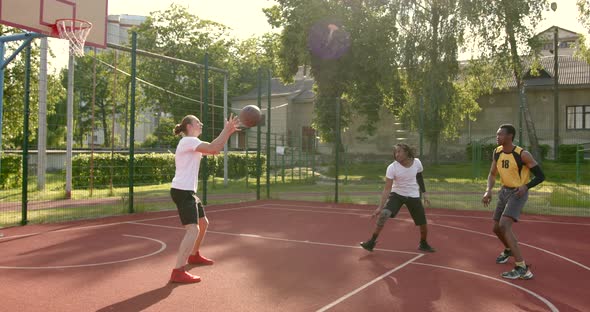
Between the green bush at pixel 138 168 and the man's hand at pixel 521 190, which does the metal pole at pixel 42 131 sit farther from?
the man's hand at pixel 521 190

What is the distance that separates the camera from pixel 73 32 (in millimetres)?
11594

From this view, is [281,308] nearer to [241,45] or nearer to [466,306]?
[466,306]

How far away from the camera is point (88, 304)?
199 inches

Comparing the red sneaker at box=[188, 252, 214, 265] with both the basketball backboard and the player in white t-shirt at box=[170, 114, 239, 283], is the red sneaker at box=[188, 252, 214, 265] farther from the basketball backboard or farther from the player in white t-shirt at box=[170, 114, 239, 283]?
the basketball backboard

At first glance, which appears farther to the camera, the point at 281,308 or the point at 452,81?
the point at 452,81

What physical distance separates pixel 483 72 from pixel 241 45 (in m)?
31.7

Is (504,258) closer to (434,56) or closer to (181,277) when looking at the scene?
(181,277)

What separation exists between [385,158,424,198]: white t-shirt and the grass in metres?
7.32

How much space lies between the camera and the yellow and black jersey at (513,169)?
6531mm

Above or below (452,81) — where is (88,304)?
below

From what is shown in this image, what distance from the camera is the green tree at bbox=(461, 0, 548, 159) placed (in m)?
25.3

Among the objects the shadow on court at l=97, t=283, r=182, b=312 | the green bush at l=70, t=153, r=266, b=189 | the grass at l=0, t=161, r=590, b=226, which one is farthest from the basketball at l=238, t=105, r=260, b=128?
the green bush at l=70, t=153, r=266, b=189

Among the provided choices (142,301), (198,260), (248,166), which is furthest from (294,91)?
(142,301)

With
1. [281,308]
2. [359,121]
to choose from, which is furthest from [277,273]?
[359,121]
